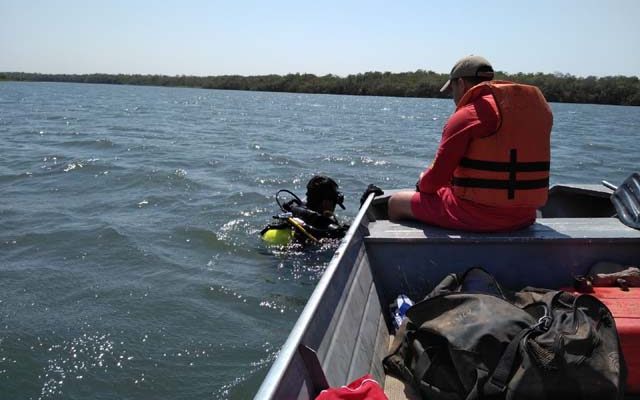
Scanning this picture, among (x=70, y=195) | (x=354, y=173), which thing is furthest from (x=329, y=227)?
(x=354, y=173)

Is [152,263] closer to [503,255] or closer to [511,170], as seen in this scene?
[503,255]

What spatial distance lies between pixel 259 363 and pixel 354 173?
319 inches

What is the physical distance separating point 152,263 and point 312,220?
178 cm

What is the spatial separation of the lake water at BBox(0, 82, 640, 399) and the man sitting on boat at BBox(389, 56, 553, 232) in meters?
1.83

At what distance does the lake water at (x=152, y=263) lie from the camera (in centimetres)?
399

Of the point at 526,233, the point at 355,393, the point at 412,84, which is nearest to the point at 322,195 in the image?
the point at 526,233

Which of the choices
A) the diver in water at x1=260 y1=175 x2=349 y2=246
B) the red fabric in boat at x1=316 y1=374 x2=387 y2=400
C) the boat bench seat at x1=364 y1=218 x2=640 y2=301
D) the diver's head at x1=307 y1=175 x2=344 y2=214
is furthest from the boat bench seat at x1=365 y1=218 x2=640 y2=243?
the diver's head at x1=307 y1=175 x2=344 y2=214

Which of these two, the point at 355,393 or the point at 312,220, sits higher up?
the point at 355,393

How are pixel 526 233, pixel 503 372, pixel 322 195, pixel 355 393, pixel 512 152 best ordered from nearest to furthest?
pixel 355 393, pixel 503 372, pixel 512 152, pixel 526 233, pixel 322 195

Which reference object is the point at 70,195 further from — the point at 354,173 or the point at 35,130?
the point at 35,130

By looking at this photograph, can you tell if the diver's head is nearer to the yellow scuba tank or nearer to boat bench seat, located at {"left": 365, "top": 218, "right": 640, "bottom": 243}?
the yellow scuba tank

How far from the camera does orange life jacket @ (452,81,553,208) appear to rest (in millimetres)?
3246

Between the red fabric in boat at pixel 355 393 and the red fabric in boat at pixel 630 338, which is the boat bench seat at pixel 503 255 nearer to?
the red fabric in boat at pixel 630 338

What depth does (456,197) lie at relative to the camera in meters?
3.51
